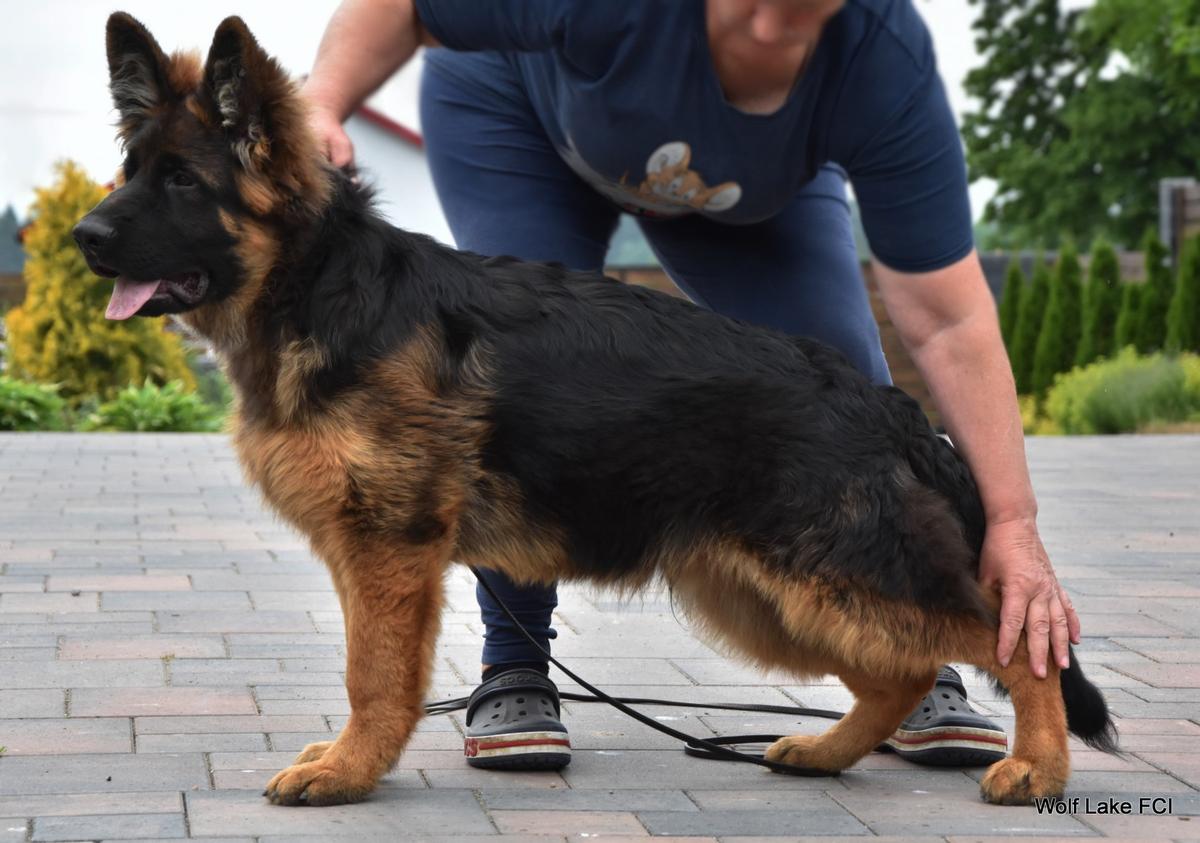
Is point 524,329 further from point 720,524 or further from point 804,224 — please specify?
point 804,224

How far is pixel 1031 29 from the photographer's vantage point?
39125 mm

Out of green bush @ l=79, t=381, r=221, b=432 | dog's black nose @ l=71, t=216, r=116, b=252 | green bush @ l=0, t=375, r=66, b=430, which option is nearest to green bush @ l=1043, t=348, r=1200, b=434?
green bush @ l=79, t=381, r=221, b=432

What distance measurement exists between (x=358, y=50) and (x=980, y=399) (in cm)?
184

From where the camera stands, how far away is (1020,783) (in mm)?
3521

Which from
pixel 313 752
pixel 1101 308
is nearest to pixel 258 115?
pixel 313 752

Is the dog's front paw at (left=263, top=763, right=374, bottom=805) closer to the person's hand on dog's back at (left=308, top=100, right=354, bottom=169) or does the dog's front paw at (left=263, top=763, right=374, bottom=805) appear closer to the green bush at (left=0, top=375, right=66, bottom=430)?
the person's hand on dog's back at (left=308, top=100, right=354, bottom=169)

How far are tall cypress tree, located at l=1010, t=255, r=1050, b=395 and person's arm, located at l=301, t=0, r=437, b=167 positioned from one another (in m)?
16.6

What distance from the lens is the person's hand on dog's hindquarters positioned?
139 inches

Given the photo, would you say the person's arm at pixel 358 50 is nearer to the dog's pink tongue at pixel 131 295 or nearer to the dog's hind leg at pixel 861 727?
the dog's pink tongue at pixel 131 295

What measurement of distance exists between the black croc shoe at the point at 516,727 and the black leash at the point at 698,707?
132 mm

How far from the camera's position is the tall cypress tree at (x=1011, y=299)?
20.2 metres

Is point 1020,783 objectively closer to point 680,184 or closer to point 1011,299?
point 680,184

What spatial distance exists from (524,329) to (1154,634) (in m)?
3.10

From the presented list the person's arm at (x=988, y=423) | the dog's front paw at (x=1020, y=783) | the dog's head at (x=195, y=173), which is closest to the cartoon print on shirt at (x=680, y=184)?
the person's arm at (x=988, y=423)
